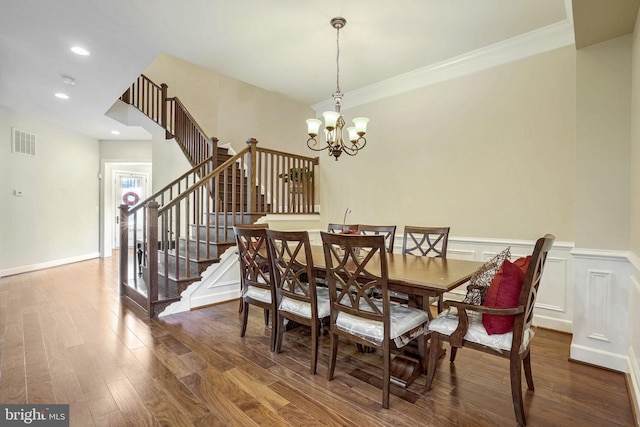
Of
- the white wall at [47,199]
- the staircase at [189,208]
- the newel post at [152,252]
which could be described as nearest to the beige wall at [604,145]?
the staircase at [189,208]

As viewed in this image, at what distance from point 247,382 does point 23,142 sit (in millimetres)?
6396

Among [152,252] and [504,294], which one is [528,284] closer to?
[504,294]

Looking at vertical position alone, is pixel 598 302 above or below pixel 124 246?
below

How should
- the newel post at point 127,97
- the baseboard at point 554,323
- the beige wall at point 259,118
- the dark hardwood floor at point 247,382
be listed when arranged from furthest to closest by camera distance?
the beige wall at point 259,118 < the newel post at point 127,97 < the baseboard at point 554,323 < the dark hardwood floor at point 247,382

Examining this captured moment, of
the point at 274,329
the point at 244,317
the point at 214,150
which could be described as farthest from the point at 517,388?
the point at 214,150

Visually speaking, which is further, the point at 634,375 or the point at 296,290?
the point at 296,290

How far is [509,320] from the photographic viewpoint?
170cm

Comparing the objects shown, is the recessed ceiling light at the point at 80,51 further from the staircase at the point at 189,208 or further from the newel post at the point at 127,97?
the newel post at the point at 127,97

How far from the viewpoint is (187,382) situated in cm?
204

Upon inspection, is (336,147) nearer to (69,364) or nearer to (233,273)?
(233,273)

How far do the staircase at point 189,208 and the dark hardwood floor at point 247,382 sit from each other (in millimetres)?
616

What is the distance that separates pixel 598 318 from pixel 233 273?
371cm

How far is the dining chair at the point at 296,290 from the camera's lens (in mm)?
2121

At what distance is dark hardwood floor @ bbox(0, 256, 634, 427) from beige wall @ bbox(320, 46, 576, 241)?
1318 mm
